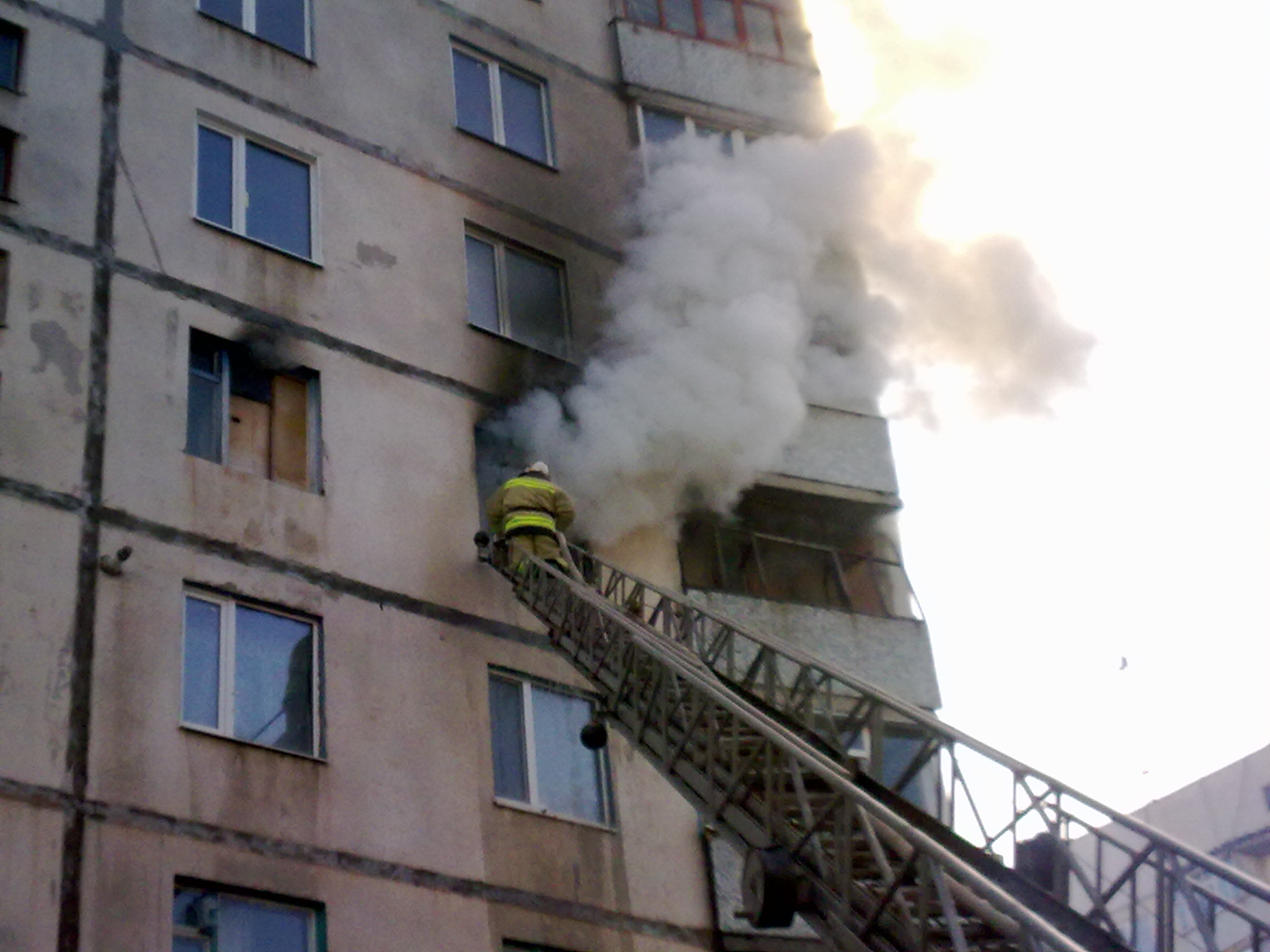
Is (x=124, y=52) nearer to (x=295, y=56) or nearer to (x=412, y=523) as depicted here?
(x=295, y=56)

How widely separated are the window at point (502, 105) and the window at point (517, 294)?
4.37 ft

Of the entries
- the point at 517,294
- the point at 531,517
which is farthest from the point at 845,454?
the point at 531,517

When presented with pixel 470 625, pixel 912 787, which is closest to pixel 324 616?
pixel 470 625

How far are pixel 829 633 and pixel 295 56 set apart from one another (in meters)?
7.59

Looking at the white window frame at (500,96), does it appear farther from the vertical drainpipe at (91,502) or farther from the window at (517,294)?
the vertical drainpipe at (91,502)

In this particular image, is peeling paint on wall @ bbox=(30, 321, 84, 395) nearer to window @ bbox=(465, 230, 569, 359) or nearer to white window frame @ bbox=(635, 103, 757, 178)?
window @ bbox=(465, 230, 569, 359)

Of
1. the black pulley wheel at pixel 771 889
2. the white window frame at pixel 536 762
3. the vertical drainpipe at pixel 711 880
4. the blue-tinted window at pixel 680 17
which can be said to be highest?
the blue-tinted window at pixel 680 17

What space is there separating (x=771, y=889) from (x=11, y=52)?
9.55m

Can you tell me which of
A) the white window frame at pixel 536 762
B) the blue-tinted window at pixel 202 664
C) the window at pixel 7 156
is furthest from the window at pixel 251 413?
the white window frame at pixel 536 762

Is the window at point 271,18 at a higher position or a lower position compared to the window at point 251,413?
higher

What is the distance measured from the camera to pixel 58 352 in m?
12.2

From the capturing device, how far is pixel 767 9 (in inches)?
832

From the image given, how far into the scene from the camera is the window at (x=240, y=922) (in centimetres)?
1049

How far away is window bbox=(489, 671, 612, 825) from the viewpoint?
1316 cm
